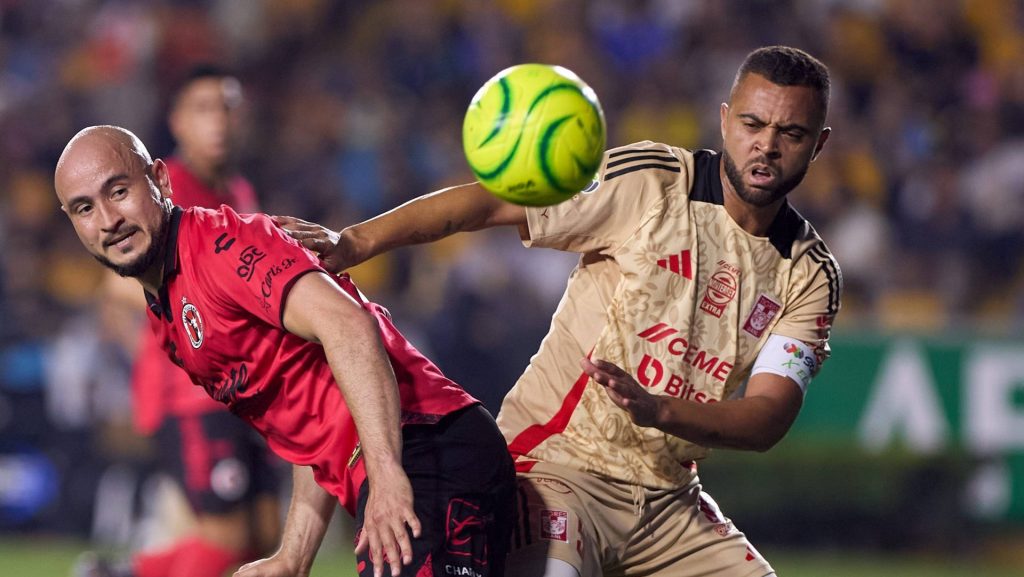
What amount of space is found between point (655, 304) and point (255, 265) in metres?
1.36

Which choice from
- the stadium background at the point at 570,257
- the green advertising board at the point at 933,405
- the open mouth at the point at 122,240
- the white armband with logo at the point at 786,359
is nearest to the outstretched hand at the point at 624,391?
the white armband with logo at the point at 786,359

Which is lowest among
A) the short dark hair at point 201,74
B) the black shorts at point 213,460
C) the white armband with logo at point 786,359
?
the black shorts at point 213,460

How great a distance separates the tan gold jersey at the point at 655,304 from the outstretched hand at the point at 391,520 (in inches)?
41.2

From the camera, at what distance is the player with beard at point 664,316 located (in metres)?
4.42

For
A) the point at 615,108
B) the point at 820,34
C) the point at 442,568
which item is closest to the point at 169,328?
the point at 442,568

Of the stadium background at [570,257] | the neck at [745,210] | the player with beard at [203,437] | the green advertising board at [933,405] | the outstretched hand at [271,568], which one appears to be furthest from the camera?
the stadium background at [570,257]

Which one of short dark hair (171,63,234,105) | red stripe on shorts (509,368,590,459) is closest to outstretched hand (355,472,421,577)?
red stripe on shorts (509,368,590,459)

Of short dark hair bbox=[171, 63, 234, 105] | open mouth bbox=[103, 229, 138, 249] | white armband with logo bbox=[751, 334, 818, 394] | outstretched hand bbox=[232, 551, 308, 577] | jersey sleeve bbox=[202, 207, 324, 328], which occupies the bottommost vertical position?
outstretched hand bbox=[232, 551, 308, 577]

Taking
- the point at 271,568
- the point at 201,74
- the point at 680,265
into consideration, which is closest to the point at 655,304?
the point at 680,265

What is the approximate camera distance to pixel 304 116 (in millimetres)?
13359

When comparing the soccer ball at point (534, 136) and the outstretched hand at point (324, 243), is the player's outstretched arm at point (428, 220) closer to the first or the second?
the outstretched hand at point (324, 243)

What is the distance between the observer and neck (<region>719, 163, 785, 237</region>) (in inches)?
181

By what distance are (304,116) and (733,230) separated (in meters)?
9.29

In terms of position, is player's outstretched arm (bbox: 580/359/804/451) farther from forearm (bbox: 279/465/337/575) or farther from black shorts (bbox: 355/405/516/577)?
forearm (bbox: 279/465/337/575)
